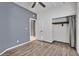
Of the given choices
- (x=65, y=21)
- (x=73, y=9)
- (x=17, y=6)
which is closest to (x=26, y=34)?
(x=17, y=6)

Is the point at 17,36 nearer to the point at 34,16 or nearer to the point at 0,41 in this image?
the point at 0,41

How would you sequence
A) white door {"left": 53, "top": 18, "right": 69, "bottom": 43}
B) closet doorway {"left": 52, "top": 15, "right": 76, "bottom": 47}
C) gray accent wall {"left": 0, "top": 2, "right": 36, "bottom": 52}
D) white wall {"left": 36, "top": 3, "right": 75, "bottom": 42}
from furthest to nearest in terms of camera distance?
white door {"left": 53, "top": 18, "right": 69, "bottom": 43} → closet doorway {"left": 52, "top": 15, "right": 76, "bottom": 47} → white wall {"left": 36, "top": 3, "right": 75, "bottom": 42} → gray accent wall {"left": 0, "top": 2, "right": 36, "bottom": 52}

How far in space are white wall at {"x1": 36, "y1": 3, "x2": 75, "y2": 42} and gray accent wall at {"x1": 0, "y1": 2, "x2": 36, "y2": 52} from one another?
4.74 ft

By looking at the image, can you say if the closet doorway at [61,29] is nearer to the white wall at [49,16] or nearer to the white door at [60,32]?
the white door at [60,32]

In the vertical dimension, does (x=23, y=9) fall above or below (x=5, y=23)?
above

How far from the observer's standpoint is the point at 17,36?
4.64m

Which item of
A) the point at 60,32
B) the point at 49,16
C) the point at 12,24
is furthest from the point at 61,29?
the point at 12,24

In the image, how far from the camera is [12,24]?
4.18 meters

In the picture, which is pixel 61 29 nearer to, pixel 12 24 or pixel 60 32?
pixel 60 32

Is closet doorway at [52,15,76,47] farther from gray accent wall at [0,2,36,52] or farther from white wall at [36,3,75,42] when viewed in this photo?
gray accent wall at [0,2,36,52]

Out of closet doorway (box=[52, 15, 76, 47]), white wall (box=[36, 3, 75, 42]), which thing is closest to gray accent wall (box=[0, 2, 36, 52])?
white wall (box=[36, 3, 75, 42])

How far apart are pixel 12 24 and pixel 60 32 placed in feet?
11.5

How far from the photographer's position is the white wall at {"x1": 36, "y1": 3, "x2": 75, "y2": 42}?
4630mm

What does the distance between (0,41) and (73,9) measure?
4084mm
